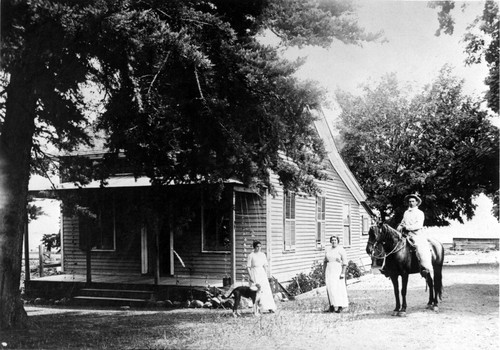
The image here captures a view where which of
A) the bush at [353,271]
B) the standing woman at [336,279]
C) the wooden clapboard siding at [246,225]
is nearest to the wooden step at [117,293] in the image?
the wooden clapboard siding at [246,225]

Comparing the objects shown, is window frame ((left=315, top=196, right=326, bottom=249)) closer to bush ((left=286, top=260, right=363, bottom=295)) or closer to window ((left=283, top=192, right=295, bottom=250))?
bush ((left=286, top=260, right=363, bottom=295))

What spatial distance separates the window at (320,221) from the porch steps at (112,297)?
302 inches

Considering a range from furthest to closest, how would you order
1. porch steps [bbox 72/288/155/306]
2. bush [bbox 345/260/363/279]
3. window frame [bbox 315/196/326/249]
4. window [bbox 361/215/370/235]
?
window [bbox 361/215/370/235] < bush [bbox 345/260/363/279] < window frame [bbox 315/196/326/249] < porch steps [bbox 72/288/155/306]

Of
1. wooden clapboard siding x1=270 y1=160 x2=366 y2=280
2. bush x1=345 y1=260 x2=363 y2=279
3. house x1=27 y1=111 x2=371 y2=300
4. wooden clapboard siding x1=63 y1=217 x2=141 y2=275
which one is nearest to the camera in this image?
house x1=27 y1=111 x2=371 y2=300

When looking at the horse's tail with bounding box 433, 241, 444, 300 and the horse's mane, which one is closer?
the horse's mane

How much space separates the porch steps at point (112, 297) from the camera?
14578 millimetres

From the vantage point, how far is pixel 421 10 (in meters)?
9.93

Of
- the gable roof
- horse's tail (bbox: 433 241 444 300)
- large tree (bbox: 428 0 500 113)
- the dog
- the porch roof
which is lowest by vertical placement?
the dog

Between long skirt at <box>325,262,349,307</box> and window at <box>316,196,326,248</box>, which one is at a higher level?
window at <box>316,196,326,248</box>

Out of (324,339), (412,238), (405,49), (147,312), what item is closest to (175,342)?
(324,339)

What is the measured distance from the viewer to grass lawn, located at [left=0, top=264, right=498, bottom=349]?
8.64m

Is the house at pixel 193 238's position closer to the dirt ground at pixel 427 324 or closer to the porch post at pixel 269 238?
the porch post at pixel 269 238

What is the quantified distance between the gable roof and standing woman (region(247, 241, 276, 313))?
19.6 feet

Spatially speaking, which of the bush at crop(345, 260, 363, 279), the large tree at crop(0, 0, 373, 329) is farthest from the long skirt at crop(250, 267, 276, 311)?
the bush at crop(345, 260, 363, 279)
